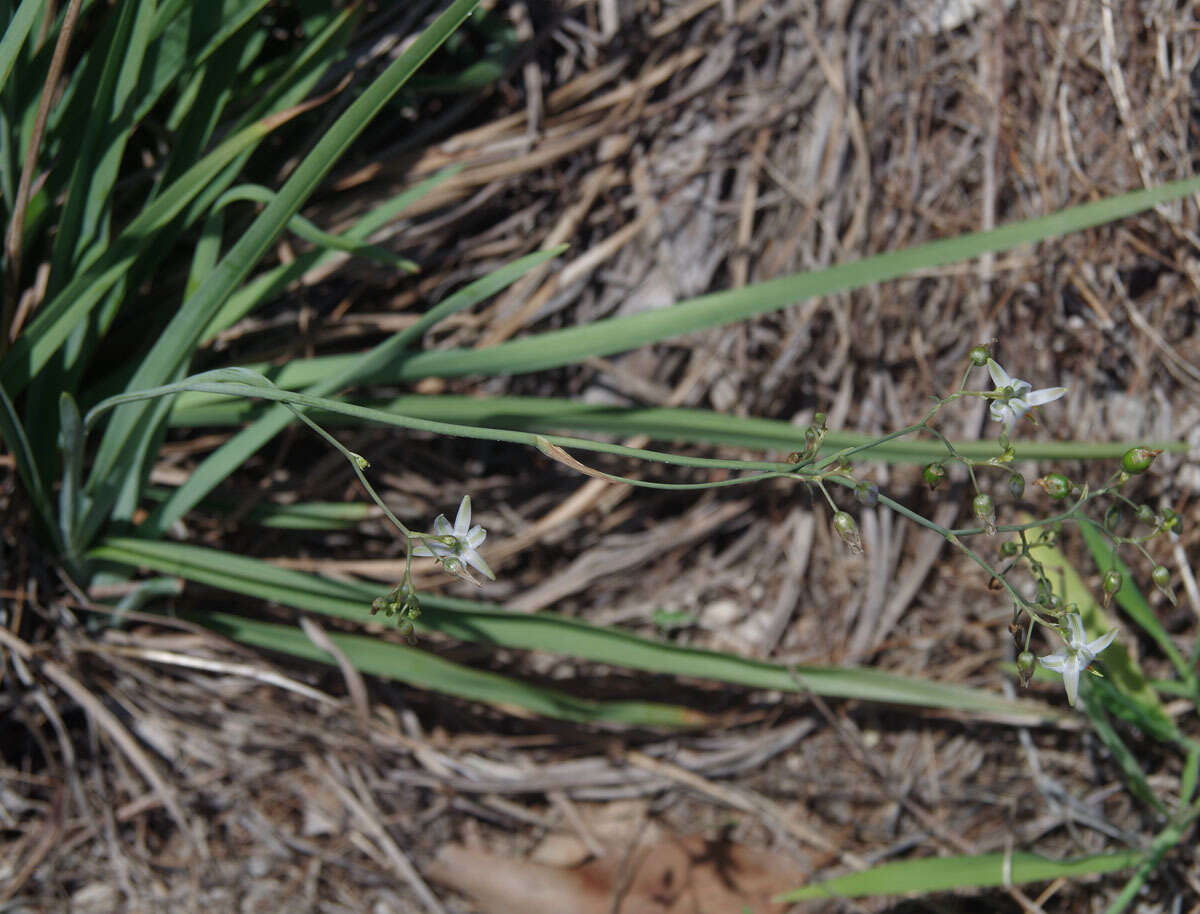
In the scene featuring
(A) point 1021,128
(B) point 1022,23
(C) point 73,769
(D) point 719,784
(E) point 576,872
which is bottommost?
(E) point 576,872

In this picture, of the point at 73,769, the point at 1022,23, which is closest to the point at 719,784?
the point at 73,769

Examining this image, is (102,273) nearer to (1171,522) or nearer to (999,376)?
(999,376)

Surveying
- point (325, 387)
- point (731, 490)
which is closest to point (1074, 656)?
point (731, 490)

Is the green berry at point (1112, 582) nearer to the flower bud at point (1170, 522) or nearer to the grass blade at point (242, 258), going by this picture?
the flower bud at point (1170, 522)

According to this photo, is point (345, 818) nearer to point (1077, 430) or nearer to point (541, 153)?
point (541, 153)

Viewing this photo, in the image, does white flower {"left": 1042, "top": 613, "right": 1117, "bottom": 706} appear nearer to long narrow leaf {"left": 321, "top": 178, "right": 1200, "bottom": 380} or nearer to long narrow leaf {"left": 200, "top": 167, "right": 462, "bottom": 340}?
long narrow leaf {"left": 321, "top": 178, "right": 1200, "bottom": 380}

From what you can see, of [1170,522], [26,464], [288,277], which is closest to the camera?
[1170,522]
